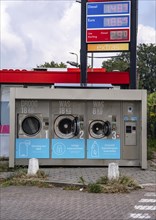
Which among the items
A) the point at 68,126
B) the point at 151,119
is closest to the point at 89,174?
the point at 68,126

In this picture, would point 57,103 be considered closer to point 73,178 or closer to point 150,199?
point 73,178

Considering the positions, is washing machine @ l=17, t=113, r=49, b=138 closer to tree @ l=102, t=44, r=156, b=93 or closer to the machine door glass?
the machine door glass

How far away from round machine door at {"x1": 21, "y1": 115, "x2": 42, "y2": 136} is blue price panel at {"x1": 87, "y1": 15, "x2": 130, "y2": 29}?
3.83 m

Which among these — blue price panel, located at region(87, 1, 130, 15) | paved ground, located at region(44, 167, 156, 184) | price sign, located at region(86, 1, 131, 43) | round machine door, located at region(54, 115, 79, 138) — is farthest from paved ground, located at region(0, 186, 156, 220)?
blue price panel, located at region(87, 1, 130, 15)

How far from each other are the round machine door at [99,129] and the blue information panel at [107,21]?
3.47m

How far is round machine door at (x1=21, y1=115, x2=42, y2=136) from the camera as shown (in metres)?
14.5

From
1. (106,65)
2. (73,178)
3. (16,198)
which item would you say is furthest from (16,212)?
(106,65)

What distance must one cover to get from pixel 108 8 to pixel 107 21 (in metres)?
0.45

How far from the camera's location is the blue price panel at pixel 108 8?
15573mm

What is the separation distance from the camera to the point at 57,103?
1459 cm

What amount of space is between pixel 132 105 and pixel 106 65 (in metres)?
60.4

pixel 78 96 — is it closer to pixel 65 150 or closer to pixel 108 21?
pixel 65 150

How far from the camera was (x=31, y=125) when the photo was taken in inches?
572

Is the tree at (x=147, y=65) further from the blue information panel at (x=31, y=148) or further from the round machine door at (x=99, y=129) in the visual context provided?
the blue information panel at (x=31, y=148)
